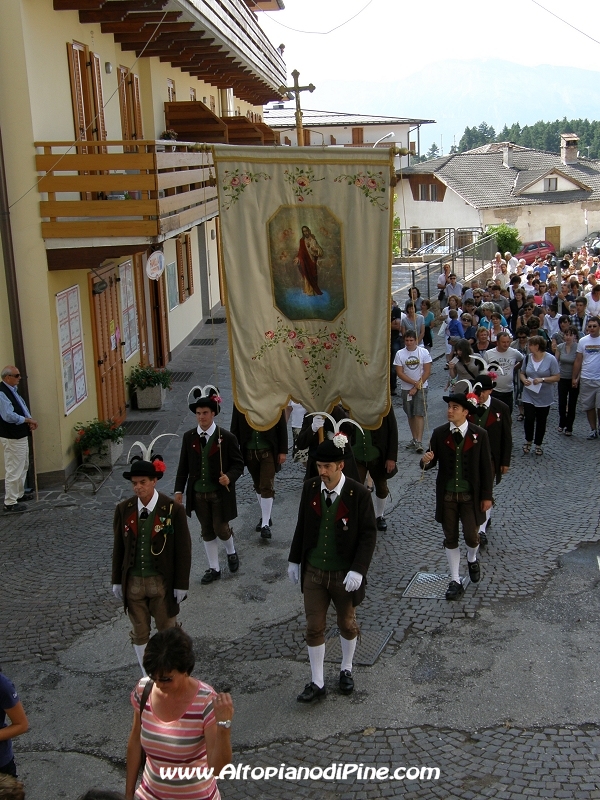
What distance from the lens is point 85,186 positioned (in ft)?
36.6

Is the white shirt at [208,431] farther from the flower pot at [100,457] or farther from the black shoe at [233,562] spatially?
the flower pot at [100,457]

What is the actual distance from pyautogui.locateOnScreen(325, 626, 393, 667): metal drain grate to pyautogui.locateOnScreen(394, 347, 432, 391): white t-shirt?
510cm

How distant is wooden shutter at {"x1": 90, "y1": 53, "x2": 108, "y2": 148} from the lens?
1317 cm

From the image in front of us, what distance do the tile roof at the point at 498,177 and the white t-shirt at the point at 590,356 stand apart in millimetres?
43608

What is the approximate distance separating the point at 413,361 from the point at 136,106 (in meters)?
7.63

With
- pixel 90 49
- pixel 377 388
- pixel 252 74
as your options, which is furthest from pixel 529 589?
pixel 252 74

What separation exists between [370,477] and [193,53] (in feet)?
36.2

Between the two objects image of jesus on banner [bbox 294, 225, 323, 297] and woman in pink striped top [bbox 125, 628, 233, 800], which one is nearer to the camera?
woman in pink striped top [bbox 125, 628, 233, 800]

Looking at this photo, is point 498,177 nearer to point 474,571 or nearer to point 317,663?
point 474,571

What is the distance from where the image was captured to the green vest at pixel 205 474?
845 cm

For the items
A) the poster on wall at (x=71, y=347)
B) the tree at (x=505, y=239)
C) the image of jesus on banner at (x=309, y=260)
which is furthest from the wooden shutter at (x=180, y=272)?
the tree at (x=505, y=239)

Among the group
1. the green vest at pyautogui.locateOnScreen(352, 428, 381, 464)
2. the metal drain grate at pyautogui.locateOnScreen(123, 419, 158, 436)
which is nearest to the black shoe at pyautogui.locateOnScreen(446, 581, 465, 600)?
the green vest at pyautogui.locateOnScreen(352, 428, 381, 464)

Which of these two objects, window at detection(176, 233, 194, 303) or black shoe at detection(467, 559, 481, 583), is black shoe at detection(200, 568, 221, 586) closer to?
black shoe at detection(467, 559, 481, 583)

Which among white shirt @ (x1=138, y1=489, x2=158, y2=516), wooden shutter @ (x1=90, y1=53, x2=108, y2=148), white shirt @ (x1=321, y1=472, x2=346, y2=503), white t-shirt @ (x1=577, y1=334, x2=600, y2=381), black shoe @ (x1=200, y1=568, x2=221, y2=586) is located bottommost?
black shoe @ (x1=200, y1=568, x2=221, y2=586)
